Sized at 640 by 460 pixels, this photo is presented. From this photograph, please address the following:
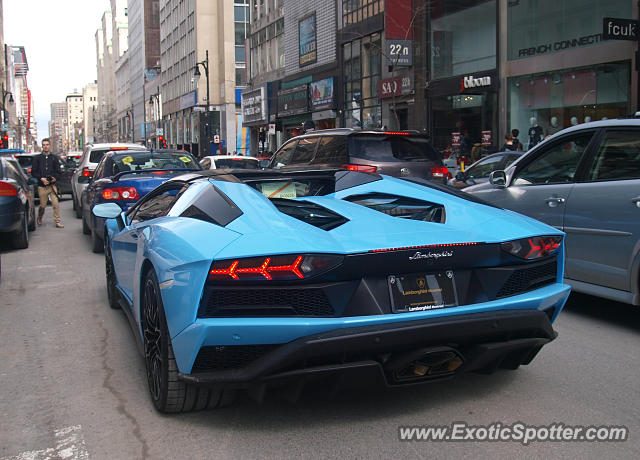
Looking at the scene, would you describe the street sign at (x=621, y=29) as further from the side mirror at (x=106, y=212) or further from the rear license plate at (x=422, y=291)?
the rear license plate at (x=422, y=291)

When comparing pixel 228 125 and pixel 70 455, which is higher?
pixel 228 125

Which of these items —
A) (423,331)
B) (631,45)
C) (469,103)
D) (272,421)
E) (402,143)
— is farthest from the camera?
(469,103)

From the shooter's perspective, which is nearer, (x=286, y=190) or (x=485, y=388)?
(x=485, y=388)

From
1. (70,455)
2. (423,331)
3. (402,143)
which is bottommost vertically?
(70,455)

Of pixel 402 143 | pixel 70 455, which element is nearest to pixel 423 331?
pixel 70 455

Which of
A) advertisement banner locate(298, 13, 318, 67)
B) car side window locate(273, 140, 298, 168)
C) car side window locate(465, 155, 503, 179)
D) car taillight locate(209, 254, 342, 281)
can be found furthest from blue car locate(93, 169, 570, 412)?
advertisement banner locate(298, 13, 318, 67)

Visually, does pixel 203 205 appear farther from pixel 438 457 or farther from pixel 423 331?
pixel 438 457

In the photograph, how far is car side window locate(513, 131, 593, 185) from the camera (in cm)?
608

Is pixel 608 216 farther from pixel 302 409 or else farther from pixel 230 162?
pixel 230 162

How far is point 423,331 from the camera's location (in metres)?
3.12

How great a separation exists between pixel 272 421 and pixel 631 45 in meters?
17.9

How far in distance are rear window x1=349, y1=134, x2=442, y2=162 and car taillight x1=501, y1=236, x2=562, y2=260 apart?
286 inches

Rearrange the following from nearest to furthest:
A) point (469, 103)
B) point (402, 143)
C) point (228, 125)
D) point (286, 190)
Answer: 1. point (286, 190)
2. point (402, 143)
3. point (469, 103)
4. point (228, 125)

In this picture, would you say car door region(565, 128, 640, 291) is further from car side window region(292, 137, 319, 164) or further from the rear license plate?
car side window region(292, 137, 319, 164)
